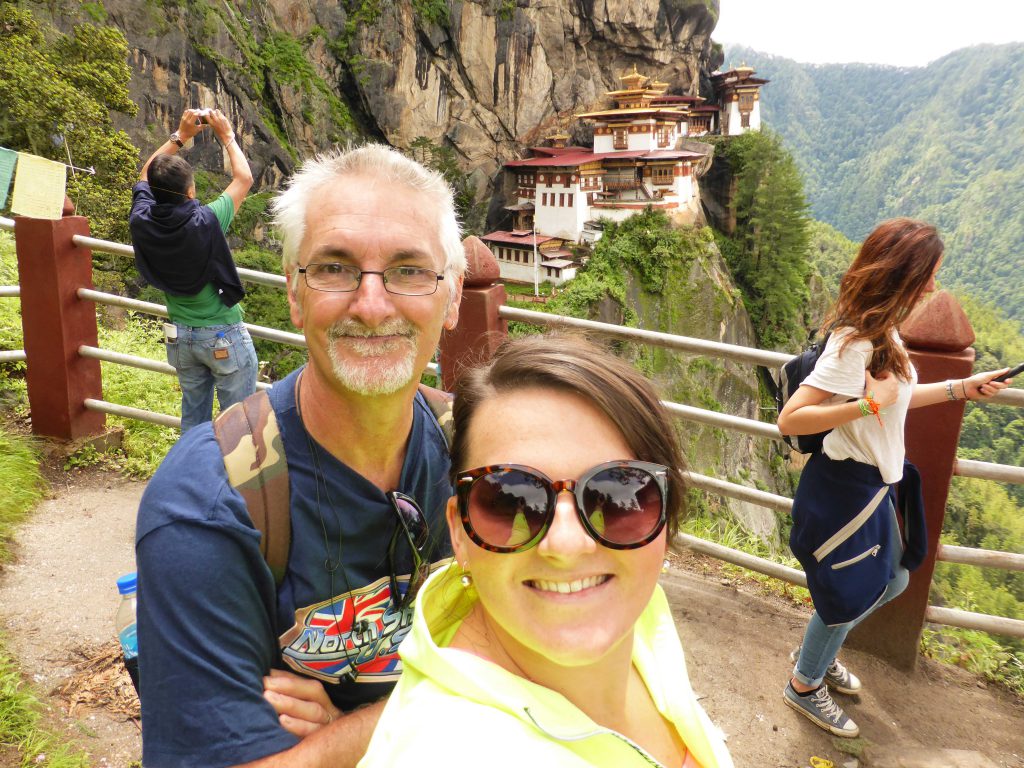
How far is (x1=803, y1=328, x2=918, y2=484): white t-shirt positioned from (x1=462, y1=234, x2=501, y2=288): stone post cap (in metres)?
1.41

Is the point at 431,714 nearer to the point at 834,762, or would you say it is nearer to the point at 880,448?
the point at 880,448

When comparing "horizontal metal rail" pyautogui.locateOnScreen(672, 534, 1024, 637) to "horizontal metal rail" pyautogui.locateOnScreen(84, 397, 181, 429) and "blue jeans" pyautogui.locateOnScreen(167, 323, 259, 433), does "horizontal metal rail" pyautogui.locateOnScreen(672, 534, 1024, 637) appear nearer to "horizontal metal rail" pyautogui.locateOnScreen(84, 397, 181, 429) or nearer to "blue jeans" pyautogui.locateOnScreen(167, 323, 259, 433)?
"blue jeans" pyautogui.locateOnScreen(167, 323, 259, 433)

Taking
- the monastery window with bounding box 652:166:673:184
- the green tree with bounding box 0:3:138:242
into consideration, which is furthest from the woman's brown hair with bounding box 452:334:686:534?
the monastery window with bounding box 652:166:673:184

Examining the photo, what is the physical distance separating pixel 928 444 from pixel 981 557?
19.3 inches

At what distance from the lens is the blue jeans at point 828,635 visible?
2158 mm

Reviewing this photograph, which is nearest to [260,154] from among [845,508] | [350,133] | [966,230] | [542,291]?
[350,133]

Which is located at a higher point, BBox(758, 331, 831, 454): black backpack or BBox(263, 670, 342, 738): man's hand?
BBox(758, 331, 831, 454): black backpack

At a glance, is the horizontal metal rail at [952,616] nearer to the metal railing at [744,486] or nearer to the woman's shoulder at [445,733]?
the metal railing at [744,486]

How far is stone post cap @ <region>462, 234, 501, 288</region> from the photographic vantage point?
2.89 m

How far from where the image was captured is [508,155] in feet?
109

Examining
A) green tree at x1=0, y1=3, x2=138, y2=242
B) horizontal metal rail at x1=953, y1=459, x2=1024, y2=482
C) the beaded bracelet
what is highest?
green tree at x1=0, y1=3, x2=138, y2=242

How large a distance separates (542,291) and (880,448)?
2651cm

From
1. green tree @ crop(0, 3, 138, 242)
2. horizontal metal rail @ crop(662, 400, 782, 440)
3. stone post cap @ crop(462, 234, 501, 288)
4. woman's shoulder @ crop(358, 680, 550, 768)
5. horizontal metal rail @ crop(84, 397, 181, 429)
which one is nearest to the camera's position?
woman's shoulder @ crop(358, 680, 550, 768)

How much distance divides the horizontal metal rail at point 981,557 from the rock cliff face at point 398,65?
2444 centimetres
